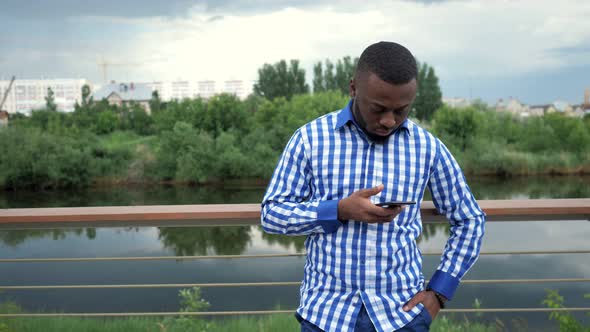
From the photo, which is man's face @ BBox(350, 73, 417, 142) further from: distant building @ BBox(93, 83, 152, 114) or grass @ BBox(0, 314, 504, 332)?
distant building @ BBox(93, 83, 152, 114)

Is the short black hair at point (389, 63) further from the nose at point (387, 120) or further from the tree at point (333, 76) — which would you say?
the tree at point (333, 76)

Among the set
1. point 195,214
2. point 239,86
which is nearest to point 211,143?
point 195,214

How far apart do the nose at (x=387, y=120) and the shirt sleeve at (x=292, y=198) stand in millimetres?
201

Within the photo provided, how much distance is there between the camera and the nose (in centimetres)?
113

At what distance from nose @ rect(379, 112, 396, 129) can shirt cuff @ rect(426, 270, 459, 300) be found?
0.41 meters

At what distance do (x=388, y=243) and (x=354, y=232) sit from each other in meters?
0.09

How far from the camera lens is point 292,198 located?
3.99 ft

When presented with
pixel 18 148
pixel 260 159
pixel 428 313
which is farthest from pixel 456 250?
pixel 18 148

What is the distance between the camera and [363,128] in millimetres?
1190

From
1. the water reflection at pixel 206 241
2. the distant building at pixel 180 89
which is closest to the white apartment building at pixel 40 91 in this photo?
the distant building at pixel 180 89

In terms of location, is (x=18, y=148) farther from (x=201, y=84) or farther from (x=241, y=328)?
(x=201, y=84)

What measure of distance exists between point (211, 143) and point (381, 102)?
33.2 meters

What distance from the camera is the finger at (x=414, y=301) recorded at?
1198 mm

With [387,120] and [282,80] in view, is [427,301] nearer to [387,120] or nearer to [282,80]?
[387,120]
